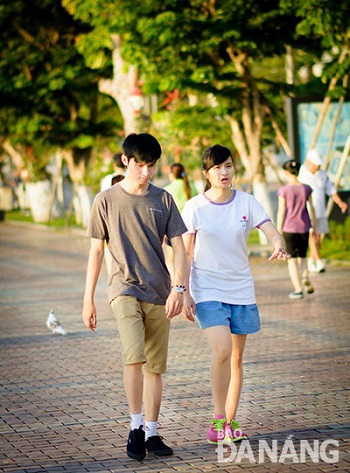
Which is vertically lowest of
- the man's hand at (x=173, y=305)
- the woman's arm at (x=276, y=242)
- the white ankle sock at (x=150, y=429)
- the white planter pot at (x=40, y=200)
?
the white planter pot at (x=40, y=200)

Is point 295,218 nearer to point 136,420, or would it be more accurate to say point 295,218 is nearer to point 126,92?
point 136,420

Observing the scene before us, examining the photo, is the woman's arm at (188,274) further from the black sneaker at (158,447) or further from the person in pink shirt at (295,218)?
the person in pink shirt at (295,218)

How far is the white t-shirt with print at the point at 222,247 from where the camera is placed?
679cm

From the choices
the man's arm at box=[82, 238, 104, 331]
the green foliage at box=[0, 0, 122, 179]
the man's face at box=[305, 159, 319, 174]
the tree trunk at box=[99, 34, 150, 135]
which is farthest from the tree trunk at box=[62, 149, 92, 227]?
the man's arm at box=[82, 238, 104, 331]

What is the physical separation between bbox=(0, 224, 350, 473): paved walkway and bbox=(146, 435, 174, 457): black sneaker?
0.06 m

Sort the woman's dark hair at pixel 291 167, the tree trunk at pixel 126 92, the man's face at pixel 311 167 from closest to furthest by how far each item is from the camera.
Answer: the woman's dark hair at pixel 291 167 < the man's face at pixel 311 167 < the tree trunk at pixel 126 92

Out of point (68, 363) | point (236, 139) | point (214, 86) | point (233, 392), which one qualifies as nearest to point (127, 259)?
point (233, 392)

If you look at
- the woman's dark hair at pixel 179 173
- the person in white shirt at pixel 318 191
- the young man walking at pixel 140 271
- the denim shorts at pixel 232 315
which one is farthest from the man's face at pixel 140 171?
the person in white shirt at pixel 318 191

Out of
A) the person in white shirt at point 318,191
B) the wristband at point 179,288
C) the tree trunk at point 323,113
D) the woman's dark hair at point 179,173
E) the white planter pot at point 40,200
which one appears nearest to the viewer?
the wristband at point 179,288

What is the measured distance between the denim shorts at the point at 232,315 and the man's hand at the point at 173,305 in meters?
0.24

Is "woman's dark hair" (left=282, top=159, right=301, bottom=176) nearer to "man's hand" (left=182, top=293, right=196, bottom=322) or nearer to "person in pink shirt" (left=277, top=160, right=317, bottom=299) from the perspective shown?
"person in pink shirt" (left=277, top=160, right=317, bottom=299)

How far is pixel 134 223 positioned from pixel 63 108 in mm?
29345

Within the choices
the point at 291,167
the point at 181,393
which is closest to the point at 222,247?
the point at 181,393

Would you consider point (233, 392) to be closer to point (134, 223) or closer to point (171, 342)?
point (134, 223)
